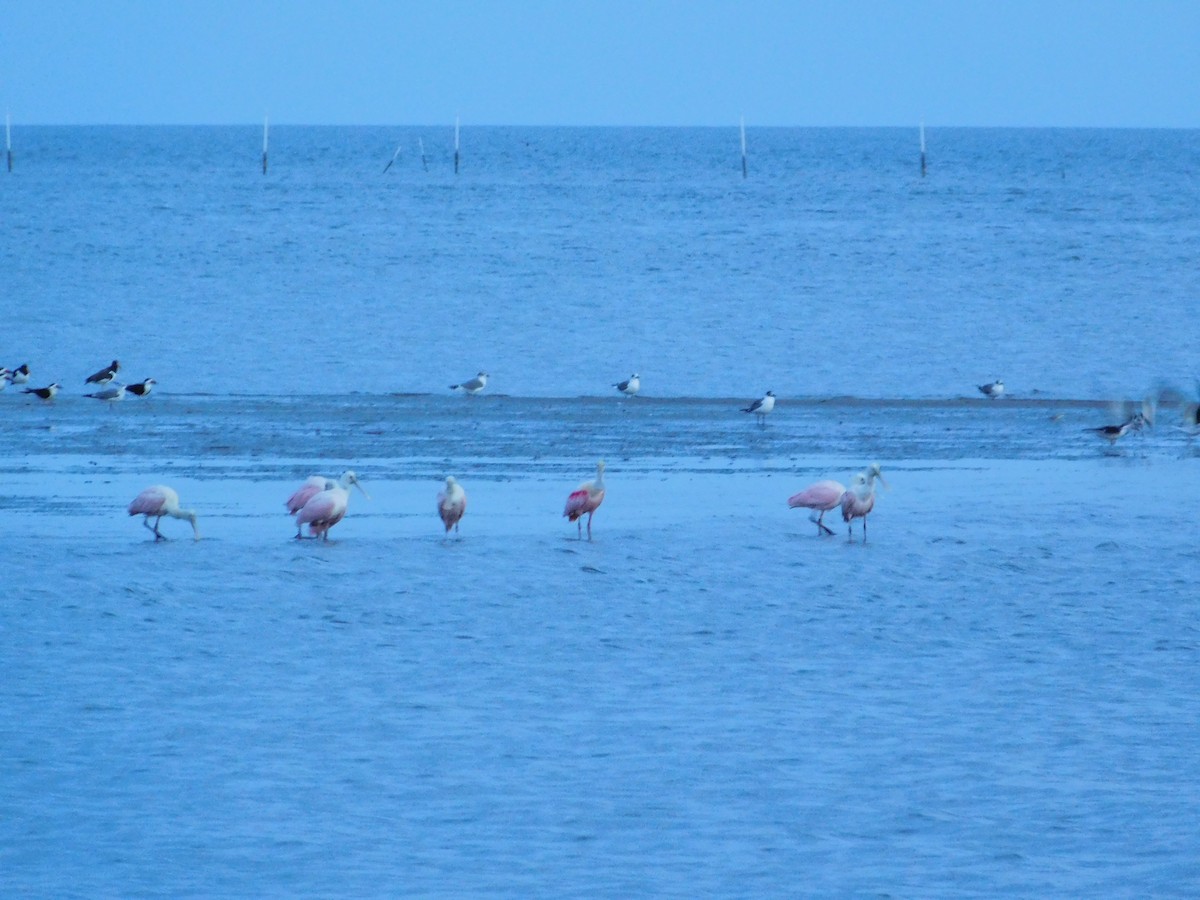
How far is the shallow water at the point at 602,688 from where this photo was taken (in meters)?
7.32

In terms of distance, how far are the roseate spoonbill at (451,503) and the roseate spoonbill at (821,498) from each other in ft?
9.28

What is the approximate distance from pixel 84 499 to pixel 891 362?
1751 cm

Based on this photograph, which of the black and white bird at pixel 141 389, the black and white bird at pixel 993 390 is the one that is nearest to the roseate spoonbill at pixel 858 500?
the black and white bird at pixel 993 390

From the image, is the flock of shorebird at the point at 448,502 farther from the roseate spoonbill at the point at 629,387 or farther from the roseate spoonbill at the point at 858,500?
the roseate spoonbill at the point at 629,387

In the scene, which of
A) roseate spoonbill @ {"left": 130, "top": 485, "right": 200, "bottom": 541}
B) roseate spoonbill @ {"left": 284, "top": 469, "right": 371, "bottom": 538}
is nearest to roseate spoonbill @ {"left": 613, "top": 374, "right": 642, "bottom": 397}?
roseate spoonbill @ {"left": 284, "top": 469, "right": 371, "bottom": 538}

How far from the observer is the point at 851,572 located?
13.1 meters

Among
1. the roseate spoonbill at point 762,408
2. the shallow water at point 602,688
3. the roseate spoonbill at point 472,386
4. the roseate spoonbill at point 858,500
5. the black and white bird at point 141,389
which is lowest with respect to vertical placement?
the shallow water at point 602,688

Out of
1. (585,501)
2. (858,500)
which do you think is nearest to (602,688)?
(585,501)

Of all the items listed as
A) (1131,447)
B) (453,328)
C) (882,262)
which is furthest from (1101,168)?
(1131,447)

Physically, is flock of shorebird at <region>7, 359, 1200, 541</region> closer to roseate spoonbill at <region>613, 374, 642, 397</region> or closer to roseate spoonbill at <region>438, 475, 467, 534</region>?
roseate spoonbill at <region>438, 475, 467, 534</region>

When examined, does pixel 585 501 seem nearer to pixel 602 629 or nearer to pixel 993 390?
pixel 602 629

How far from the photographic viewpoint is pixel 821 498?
48.3ft

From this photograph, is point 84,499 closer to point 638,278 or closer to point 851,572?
point 851,572

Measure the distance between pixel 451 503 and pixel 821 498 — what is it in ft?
10.0
